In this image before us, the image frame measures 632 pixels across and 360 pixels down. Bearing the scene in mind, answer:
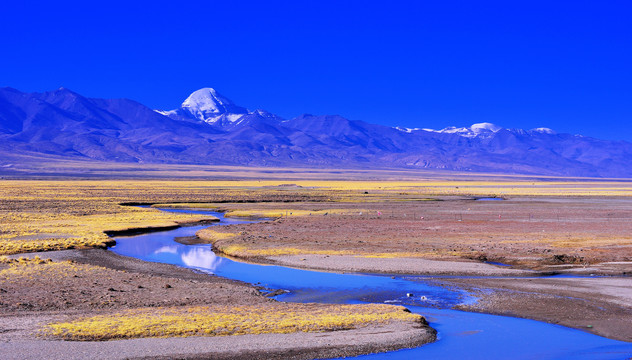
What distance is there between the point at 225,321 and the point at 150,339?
223 cm

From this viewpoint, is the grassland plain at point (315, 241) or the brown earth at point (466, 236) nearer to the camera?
the grassland plain at point (315, 241)

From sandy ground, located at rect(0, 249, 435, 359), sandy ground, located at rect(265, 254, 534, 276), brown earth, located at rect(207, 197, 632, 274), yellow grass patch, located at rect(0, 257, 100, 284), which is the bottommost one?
sandy ground, located at rect(0, 249, 435, 359)

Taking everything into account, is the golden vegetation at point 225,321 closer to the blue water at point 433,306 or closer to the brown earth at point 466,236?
the blue water at point 433,306

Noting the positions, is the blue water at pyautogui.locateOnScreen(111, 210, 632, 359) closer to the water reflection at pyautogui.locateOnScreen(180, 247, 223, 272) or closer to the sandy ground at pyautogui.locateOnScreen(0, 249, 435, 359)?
the water reflection at pyautogui.locateOnScreen(180, 247, 223, 272)

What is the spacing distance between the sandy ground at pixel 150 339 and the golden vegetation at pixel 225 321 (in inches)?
15.7

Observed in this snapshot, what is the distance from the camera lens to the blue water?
1561 centimetres

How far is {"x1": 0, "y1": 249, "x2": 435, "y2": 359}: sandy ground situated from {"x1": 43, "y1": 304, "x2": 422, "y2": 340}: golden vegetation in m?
0.40

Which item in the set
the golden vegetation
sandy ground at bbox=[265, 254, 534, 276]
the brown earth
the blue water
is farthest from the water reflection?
the golden vegetation

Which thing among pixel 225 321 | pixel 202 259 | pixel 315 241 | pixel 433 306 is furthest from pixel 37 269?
pixel 315 241

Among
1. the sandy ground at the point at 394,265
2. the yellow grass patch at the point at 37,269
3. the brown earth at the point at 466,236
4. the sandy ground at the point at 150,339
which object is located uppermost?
the brown earth at the point at 466,236

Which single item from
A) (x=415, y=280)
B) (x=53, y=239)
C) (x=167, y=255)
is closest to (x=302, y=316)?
(x=415, y=280)

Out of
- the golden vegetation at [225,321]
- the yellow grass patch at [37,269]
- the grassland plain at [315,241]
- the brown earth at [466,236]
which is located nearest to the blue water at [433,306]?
the grassland plain at [315,241]

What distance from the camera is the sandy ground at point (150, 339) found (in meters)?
14.4

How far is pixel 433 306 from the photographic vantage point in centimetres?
2000
